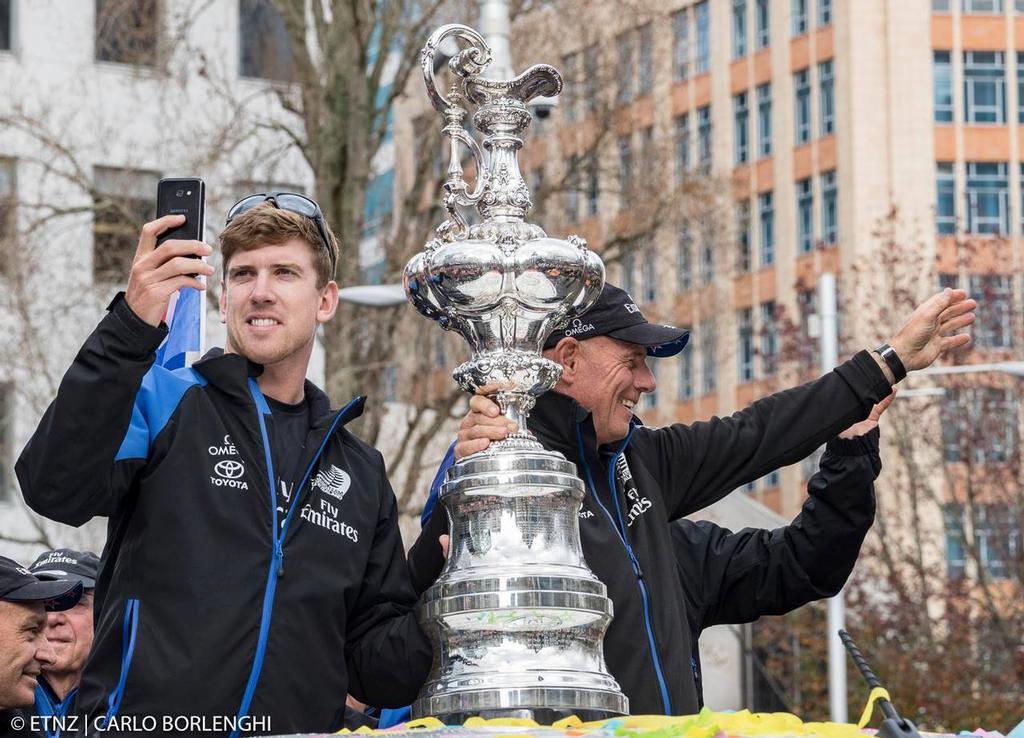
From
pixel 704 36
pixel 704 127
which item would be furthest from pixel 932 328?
pixel 704 36

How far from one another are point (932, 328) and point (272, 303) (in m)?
1.68

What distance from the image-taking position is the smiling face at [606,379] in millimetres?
6145

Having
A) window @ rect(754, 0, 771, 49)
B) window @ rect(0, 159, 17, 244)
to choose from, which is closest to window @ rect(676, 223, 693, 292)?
window @ rect(0, 159, 17, 244)

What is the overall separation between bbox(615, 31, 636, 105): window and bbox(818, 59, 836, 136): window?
32.4 meters

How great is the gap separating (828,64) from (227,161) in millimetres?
36586

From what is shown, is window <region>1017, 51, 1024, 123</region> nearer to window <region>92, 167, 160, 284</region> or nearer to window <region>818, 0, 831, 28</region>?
window <region>818, 0, 831, 28</region>

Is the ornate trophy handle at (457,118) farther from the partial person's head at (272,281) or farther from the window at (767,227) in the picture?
the window at (767,227)

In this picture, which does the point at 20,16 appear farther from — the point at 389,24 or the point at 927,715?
the point at 927,715

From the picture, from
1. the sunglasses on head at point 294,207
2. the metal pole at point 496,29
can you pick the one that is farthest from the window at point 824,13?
the sunglasses on head at point 294,207

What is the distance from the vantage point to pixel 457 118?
5.04 meters

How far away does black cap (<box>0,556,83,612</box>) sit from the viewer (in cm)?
658

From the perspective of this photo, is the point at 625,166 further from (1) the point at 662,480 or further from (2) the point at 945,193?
(2) the point at 945,193

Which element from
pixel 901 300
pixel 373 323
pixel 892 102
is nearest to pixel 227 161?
pixel 373 323

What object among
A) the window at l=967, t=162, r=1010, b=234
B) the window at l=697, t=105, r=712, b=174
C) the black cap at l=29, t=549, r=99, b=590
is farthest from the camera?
the window at l=967, t=162, r=1010, b=234
